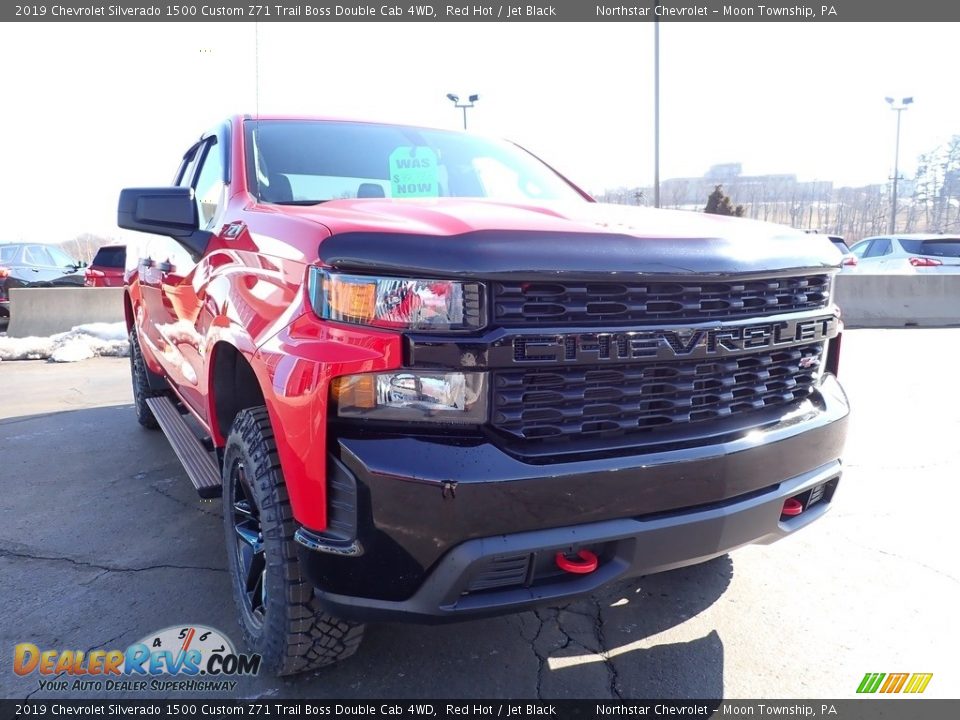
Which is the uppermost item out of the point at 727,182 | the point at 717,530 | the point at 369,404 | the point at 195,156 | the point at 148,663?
the point at 727,182

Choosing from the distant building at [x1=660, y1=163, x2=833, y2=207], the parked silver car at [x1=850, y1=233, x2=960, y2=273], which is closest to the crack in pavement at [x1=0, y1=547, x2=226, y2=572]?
the parked silver car at [x1=850, y1=233, x2=960, y2=273]

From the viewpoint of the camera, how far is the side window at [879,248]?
14.3 meters

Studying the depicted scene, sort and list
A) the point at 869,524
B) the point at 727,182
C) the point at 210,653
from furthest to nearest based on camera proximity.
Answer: the point at 727,182
the point at 869,524
the point at 210,653

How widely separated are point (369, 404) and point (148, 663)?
1397 mm

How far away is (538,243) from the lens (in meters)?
1.79

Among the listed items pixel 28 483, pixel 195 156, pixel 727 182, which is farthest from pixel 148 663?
pixel 727 182

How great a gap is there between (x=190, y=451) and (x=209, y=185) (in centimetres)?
126

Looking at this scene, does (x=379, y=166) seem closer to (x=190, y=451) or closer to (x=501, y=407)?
(x=190, y=451)

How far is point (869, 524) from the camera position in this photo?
11.0 feet

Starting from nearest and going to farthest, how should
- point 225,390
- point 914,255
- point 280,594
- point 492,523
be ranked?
point 492,523 < point 280,594 < point 225,390 < point 914,255

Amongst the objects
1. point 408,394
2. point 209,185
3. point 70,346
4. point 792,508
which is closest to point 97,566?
point 209,185

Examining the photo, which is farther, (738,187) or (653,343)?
(738,187)

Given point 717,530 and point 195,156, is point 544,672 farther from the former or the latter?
point 195,156

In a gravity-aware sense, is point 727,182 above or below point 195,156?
above
